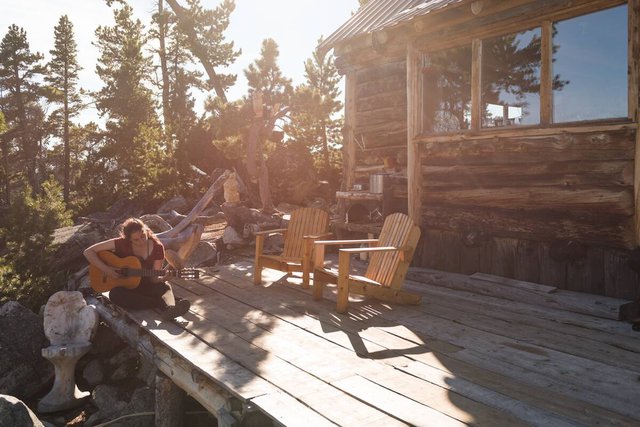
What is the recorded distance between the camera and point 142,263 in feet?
18.9

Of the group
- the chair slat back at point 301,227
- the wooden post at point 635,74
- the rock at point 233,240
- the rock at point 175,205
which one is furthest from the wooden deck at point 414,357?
the rock at point 175,205

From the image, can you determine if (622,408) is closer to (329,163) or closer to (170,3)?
(329,163)

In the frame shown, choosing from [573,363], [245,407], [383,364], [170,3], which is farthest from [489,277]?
[170,3]

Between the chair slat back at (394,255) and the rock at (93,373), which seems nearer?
the chair slat back at (394,255)

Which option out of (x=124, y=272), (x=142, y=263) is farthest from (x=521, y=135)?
(x=124, y=272)

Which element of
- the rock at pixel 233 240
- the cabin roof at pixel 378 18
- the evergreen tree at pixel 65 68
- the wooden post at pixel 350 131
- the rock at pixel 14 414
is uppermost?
the evergreen tree at pixel 65 68

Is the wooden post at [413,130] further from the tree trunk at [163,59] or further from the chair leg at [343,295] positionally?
the tree trunk at [163,59]

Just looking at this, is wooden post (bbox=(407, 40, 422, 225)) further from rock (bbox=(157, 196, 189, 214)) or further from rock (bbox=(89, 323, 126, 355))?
rock (bbox=(157, 196, 189, 214))

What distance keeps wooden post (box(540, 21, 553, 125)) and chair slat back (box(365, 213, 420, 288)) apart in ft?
6.90

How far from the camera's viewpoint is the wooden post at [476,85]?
6.79 metres

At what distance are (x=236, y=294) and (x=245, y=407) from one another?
10.4ft

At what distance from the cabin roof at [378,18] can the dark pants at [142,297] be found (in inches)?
176

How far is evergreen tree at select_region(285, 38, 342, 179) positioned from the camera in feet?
63.4

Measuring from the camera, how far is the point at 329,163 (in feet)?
77.0
